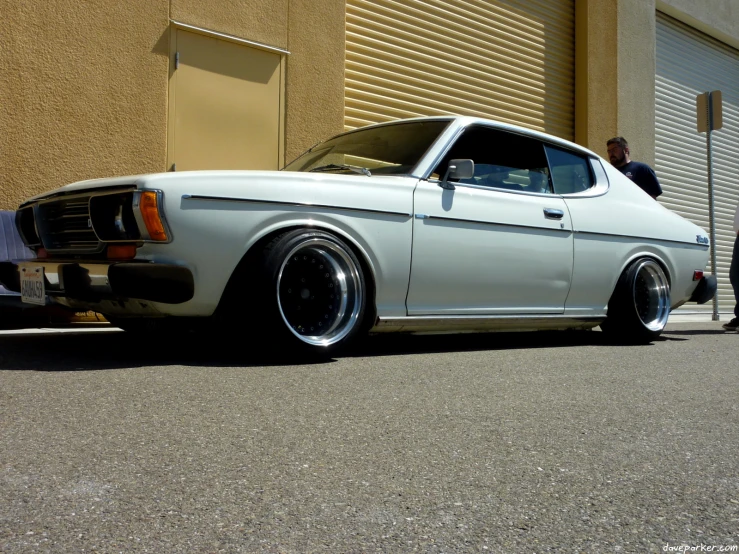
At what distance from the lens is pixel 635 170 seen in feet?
25.5

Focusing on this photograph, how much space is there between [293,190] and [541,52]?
855 cm

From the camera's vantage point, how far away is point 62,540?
1552mm

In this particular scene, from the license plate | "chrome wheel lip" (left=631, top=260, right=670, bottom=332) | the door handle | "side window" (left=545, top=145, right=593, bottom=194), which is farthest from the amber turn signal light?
"chrome wheel lip" (left=631, top=260, right=670, bottom=332)

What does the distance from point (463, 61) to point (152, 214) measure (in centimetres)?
740

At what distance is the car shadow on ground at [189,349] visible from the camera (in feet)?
12.3

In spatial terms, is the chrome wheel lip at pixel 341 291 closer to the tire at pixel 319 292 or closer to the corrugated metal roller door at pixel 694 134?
the tire at pixel 319 292

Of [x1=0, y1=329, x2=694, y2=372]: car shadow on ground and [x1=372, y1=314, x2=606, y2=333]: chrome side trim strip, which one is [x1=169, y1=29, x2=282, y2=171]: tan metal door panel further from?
[x1=372, y1=314, x2=606, y2=333]: chrome side trim strip

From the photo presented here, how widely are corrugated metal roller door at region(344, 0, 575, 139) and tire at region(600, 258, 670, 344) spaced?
4.08 m

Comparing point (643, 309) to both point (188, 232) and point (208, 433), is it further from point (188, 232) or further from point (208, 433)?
point (208, 433)

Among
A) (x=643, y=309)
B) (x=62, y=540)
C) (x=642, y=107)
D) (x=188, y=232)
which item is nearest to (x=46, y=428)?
(x=62, y=540)

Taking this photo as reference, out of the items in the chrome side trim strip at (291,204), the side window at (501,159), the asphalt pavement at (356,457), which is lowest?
the asphalt pavement at (356,457)

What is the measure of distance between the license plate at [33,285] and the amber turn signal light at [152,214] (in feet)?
2.28

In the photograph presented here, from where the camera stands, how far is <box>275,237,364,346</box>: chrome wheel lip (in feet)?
12.8

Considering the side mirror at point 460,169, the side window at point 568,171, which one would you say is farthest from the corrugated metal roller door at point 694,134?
the side mirror at point 460,169
